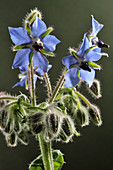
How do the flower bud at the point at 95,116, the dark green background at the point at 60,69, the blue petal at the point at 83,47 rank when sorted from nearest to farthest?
the blue petal at the point at 83,47 → the flower bud at the point at 95,116 → the dark green background at the point at 60,69

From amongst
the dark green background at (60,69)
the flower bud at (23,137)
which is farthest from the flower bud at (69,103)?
the dark green background at (60,69)

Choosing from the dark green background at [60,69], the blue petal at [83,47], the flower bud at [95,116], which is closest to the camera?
the blue petal at [83,47]

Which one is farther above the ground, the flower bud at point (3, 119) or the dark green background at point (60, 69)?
the dark green background at point (60, 69)

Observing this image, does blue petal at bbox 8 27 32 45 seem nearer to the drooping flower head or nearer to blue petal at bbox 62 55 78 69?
the drooping flower head

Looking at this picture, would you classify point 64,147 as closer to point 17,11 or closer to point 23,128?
point 17,11

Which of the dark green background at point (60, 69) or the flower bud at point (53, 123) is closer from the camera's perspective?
the flower bud at point (53, 123)

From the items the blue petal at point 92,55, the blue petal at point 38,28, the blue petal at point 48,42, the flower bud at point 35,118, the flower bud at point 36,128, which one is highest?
the blue petal at point 38,28

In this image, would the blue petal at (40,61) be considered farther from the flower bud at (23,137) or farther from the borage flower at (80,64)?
the flower bud at (23,137)

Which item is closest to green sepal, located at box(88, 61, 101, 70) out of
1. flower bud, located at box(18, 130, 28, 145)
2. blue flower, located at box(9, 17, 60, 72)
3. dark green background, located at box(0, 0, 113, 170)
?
blue flower, located at box(9, 17, 60, 72)
